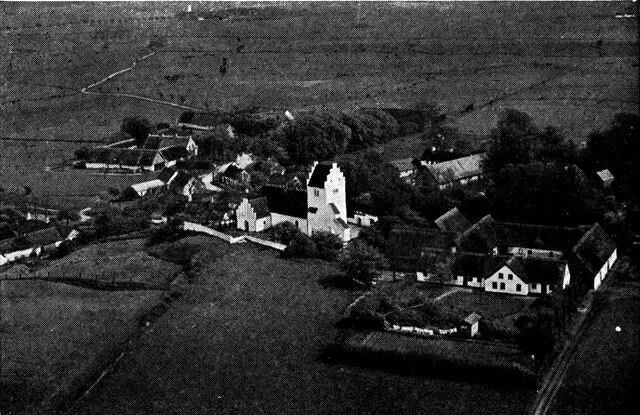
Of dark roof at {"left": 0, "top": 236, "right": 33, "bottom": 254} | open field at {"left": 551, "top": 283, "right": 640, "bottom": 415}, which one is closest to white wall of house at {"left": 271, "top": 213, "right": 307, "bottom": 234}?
dark roof at {"left": 0, "top": 236, "right": 33, "bottom": 254}

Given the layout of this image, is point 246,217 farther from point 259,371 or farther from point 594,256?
point 594,256

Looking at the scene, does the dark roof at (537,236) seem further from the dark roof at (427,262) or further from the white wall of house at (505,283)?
the white wall of house at (505,283)

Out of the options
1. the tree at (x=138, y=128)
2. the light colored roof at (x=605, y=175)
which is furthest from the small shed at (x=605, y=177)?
the tree at (x=138, y=128)

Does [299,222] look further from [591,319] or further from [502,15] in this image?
[502,15]

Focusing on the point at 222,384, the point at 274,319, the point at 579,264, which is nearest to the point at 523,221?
the point at 579,264

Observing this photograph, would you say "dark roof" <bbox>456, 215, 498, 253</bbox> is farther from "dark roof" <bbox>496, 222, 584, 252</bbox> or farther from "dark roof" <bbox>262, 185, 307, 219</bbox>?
"dark roof" <bbox>262, 185, 307, 219</bbox>

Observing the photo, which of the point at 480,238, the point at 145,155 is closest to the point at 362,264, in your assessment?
the point at 480,238
